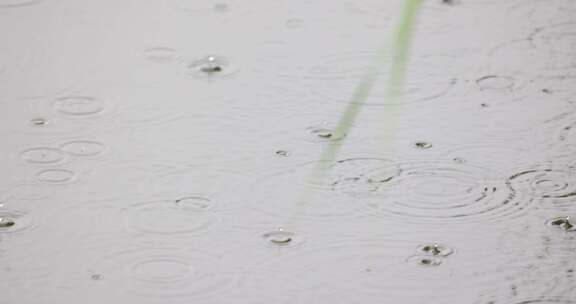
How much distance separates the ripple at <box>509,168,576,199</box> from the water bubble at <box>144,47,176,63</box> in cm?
69

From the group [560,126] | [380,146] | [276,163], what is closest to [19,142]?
[276,163]

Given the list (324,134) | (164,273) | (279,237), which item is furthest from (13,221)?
(324,134)

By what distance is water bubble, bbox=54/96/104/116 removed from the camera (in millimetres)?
1769

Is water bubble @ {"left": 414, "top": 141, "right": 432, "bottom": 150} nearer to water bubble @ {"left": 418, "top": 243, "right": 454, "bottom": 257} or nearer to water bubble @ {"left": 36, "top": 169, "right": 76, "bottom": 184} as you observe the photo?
water bubble @ {"left": 418, "top": 243, "right": 454, "bottom": 257}

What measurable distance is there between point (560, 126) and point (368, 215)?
1.39 ft

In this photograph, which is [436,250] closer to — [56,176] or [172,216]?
[172,216]

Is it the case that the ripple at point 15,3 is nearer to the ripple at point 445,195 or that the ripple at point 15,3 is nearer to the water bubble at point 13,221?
the water bubble at point 13,221

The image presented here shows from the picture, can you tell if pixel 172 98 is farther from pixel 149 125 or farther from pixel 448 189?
pixel 448 189

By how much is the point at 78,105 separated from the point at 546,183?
784 millimetres

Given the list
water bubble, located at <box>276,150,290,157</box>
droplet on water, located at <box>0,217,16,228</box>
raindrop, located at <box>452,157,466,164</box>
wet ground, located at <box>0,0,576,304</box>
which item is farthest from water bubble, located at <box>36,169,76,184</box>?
raindrop, located at <box>452,157,466,164</box>

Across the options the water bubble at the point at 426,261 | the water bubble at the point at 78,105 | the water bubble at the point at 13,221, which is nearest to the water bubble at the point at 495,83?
the water bubble at the point at 426,261

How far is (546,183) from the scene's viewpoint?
1.60m

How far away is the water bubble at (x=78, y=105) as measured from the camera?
177cm

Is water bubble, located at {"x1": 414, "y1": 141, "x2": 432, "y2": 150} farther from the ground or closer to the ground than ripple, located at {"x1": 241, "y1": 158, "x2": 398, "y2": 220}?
farther from the ground
